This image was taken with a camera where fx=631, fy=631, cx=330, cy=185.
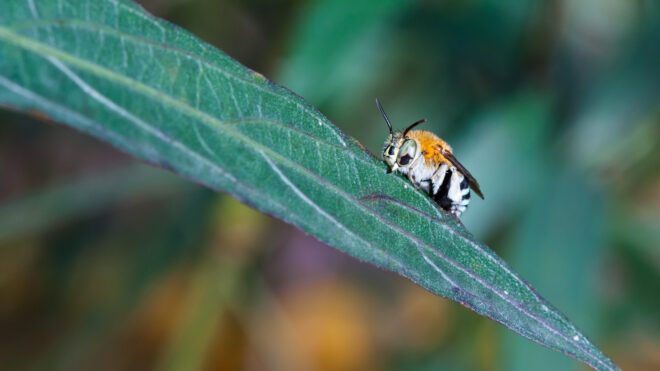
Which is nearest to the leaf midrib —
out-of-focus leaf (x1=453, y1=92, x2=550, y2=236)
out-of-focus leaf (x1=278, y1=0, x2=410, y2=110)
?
out-of-focus leaf (x1=278, y1=0, x2=410, y2=110)

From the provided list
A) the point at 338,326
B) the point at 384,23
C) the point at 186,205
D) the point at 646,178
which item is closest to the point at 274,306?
the point at 338,326

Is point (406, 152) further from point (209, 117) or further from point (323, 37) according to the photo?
point (209, 117)

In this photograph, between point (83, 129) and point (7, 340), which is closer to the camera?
point (83, 129)

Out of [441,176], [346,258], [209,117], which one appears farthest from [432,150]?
[346,258]

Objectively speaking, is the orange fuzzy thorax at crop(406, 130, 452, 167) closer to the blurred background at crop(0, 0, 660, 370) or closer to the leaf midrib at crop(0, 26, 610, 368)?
the blurred background at crop(0, 0, 660, 370)

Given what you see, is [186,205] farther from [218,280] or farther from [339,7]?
[339,7]
